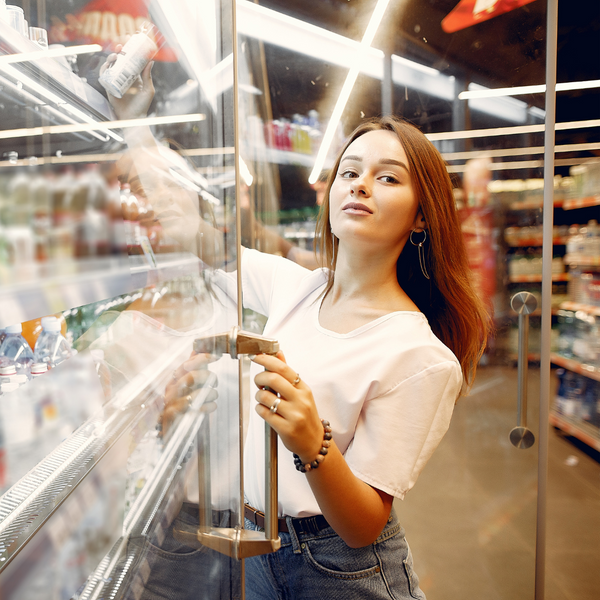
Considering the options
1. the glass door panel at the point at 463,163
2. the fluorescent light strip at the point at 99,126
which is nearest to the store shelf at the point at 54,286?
the fluorescent light strip at the point at 99,126

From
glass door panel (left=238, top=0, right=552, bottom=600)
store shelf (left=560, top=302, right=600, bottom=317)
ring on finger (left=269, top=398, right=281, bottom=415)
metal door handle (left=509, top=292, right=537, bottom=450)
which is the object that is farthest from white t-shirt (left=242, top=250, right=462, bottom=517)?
store shelf (left=560, top=302, right=600, bottom=317)

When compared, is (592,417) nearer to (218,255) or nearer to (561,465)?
(561,465)

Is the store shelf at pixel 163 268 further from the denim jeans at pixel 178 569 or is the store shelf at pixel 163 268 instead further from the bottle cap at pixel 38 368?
the denim jeans at pixel 178 569

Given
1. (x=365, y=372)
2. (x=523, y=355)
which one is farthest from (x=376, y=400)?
(x=523, y=355)

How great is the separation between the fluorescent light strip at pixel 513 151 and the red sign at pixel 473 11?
0.48 meters

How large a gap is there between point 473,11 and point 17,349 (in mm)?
1961

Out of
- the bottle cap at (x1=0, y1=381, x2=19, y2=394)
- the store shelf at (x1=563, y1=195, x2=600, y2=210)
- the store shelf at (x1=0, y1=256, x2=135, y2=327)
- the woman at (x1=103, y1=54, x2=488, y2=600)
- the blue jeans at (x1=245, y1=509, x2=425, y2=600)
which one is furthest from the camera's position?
the store shelf at (x1=563, y1=195, x2=600, y2=210)

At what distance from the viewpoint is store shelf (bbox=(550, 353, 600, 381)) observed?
119 inches

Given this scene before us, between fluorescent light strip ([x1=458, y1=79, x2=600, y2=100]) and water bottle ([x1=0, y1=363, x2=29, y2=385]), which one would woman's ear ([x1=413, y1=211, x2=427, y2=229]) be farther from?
fluorescent light strip ([x1=458, y1=79, x2=600, y2=100])

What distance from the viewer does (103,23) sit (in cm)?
65

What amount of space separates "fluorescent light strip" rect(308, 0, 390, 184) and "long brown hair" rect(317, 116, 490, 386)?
0.83 meters

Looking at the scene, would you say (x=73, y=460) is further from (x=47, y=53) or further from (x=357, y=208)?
(x=357, y=208)

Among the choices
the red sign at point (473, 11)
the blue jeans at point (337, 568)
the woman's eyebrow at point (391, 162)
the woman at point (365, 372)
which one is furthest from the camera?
the red sign at point (473, 11)

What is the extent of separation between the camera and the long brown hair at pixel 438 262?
107cm
